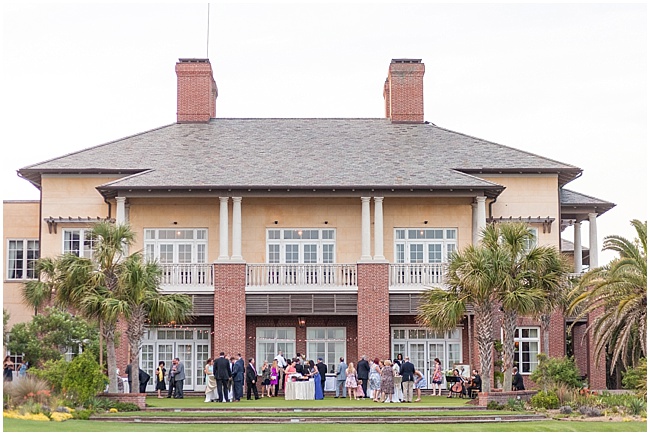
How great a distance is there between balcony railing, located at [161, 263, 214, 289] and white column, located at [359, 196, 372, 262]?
221 inches

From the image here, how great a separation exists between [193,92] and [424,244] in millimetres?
12994

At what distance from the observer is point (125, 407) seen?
94.5 ft

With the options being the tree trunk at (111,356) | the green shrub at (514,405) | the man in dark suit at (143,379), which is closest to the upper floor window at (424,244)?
the man in dark suit at (143,379)

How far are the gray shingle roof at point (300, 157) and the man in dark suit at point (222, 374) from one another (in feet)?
27.7

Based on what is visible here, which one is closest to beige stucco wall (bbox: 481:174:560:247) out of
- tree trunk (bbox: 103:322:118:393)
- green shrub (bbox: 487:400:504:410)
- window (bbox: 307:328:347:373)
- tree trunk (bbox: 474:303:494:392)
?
window (bbox: 307:328:347:373)

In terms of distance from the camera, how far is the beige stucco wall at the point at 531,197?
138 feet

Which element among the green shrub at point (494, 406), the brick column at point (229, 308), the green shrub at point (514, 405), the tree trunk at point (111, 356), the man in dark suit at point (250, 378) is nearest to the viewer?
the green shrub at point (514, 405)

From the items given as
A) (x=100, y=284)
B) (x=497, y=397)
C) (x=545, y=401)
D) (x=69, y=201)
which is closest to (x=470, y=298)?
(x=497, y=397)

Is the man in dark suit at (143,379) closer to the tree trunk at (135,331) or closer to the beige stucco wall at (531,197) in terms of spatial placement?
the tree trunk at (135,331)

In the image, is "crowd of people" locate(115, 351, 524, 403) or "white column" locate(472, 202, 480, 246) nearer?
"crowd of people" locate(115, 351, 524, 403)

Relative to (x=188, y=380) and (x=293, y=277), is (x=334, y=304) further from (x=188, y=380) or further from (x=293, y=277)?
(x=188, y=380)

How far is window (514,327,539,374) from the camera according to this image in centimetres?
4066

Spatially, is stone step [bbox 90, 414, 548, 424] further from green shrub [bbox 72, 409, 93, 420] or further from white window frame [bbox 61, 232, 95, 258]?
white window frame [bbox 61, 232, 95, 258]

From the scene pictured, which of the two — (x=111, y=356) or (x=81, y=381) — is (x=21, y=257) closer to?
(x=111, y=356)
